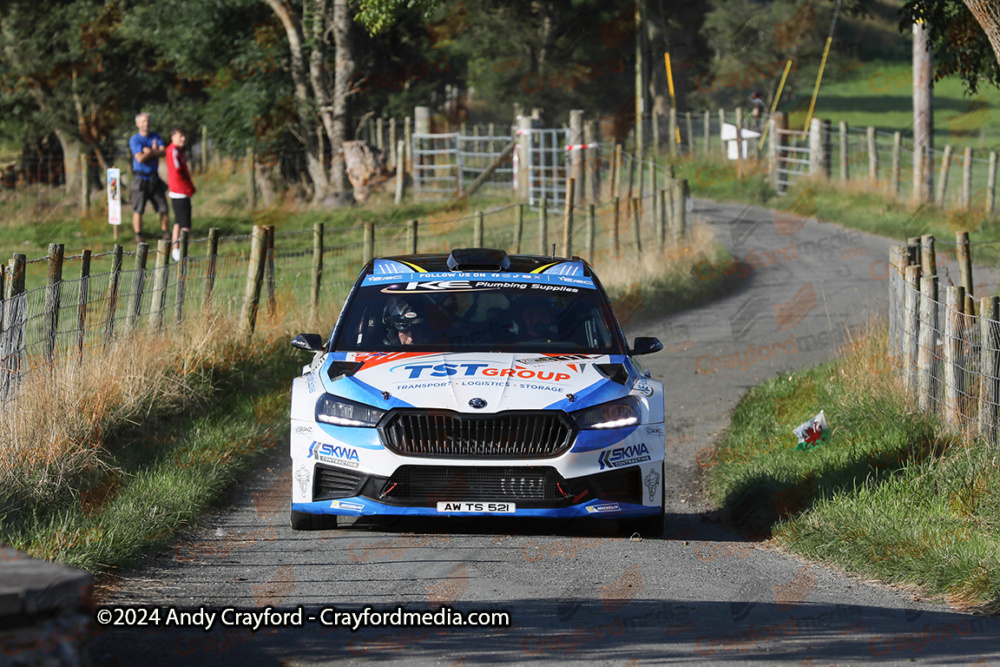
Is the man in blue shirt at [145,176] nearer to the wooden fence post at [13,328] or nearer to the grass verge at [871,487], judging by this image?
the wooden fence post at [13,328]

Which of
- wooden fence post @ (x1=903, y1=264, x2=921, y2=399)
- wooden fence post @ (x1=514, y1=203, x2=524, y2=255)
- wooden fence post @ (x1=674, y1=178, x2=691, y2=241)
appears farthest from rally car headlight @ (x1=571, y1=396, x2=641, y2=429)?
wooden fence post @ (x1=674, y1=178, x2=691, y2=241)

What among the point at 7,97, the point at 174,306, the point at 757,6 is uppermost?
the point at 757,6

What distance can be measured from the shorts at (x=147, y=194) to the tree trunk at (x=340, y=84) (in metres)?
10.9

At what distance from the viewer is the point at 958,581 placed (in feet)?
20.9

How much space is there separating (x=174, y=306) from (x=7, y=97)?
3114 cm

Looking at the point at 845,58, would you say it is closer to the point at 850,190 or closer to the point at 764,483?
the point at 850,190

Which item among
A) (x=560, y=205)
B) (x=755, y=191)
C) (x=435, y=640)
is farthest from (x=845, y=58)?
(x=435, y=640)

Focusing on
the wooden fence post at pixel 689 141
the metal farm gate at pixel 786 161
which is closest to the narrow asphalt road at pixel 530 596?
the metal farm gate at pixel 786 161

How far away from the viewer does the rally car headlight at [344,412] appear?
697 cm

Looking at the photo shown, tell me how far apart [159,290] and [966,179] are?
23.0 metres

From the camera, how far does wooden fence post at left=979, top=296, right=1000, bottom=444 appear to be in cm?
827

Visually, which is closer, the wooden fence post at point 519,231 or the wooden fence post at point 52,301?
the wooden fence post at point 52,301

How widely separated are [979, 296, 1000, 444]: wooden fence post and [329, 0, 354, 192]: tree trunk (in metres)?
23.5

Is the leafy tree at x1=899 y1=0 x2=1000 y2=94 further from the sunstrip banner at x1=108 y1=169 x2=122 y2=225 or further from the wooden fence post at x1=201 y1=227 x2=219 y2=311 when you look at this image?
the sunstrip banner at x1=108 y1=169 x2=122 y2=225
